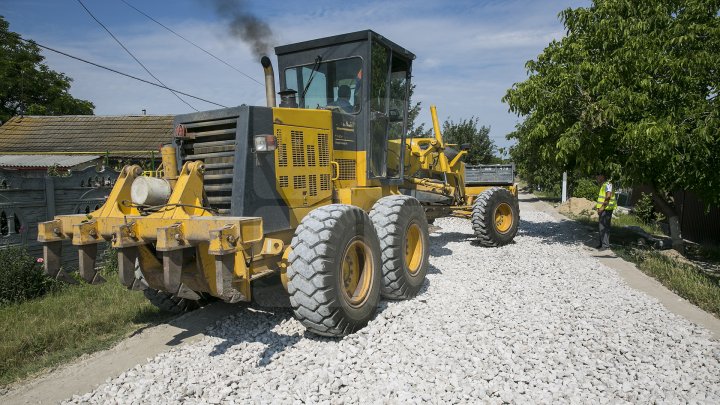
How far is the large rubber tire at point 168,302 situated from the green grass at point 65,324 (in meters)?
0.13

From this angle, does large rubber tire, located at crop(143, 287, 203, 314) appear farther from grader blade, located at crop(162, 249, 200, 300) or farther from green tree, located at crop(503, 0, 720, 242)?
green tree, located at crop(503, 0, 720, 242)

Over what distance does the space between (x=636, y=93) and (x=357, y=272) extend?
Answer: 6068mm

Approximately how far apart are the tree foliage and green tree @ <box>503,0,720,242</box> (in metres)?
0.02

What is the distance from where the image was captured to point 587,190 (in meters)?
22.0

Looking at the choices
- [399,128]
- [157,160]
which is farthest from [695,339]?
[157,160]

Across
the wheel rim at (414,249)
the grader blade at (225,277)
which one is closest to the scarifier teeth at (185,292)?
the grader blade at (225,277)

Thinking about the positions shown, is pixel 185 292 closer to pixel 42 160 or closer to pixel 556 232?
pixel 556 232

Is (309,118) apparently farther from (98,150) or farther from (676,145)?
(98,150)

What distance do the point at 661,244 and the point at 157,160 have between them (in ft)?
50.5

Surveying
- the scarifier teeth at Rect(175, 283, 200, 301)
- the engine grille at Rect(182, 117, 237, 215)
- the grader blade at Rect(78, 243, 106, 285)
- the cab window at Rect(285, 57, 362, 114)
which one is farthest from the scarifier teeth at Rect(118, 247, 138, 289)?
the cab window at Rect(285, 57, 362, 114)

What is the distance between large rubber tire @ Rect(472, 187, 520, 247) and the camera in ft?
29.0

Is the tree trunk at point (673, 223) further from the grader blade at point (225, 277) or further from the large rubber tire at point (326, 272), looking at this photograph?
the grader blade at point (225, 277)

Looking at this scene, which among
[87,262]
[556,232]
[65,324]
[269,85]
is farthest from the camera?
[556,232]

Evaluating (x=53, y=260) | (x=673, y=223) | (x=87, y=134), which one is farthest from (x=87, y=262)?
(x=87, y=134)
